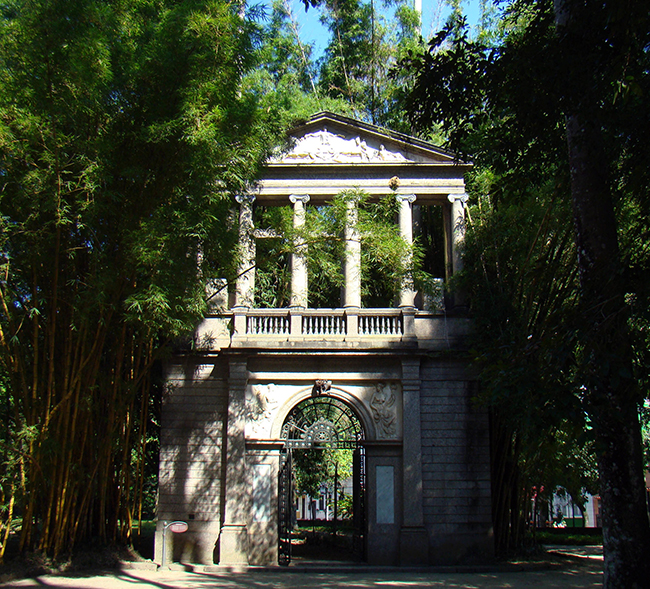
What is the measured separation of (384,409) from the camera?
12961mm

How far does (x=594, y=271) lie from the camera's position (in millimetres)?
6512

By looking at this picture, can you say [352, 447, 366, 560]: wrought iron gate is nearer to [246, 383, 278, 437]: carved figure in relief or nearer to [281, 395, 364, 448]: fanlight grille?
[281, 395, 364, 448]: fanlight grille

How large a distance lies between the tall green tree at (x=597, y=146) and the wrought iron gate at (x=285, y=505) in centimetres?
738

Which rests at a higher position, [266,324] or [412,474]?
[266,324]

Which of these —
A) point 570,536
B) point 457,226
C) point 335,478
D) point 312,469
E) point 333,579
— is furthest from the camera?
point 312,469

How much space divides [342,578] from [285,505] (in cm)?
224

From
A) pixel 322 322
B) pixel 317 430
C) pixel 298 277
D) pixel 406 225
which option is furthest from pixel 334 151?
pixel 317 430

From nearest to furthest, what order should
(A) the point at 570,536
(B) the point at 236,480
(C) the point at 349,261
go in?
(B) the point at 236,480
(C) the point at 349,261
(A) the point at 570,536

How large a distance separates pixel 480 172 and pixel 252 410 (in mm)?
7025

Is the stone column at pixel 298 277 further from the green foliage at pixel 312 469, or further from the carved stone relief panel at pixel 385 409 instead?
the green foliage at pixel 312 469

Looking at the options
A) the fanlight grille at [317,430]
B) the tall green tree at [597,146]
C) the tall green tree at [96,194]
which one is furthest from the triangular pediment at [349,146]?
the tall green tree at [597,146]

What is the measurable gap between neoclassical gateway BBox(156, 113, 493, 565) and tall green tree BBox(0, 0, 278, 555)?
90.4 inches

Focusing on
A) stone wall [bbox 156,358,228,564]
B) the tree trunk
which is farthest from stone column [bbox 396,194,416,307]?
the tree trunk

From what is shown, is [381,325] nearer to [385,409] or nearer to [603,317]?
[385,409]
